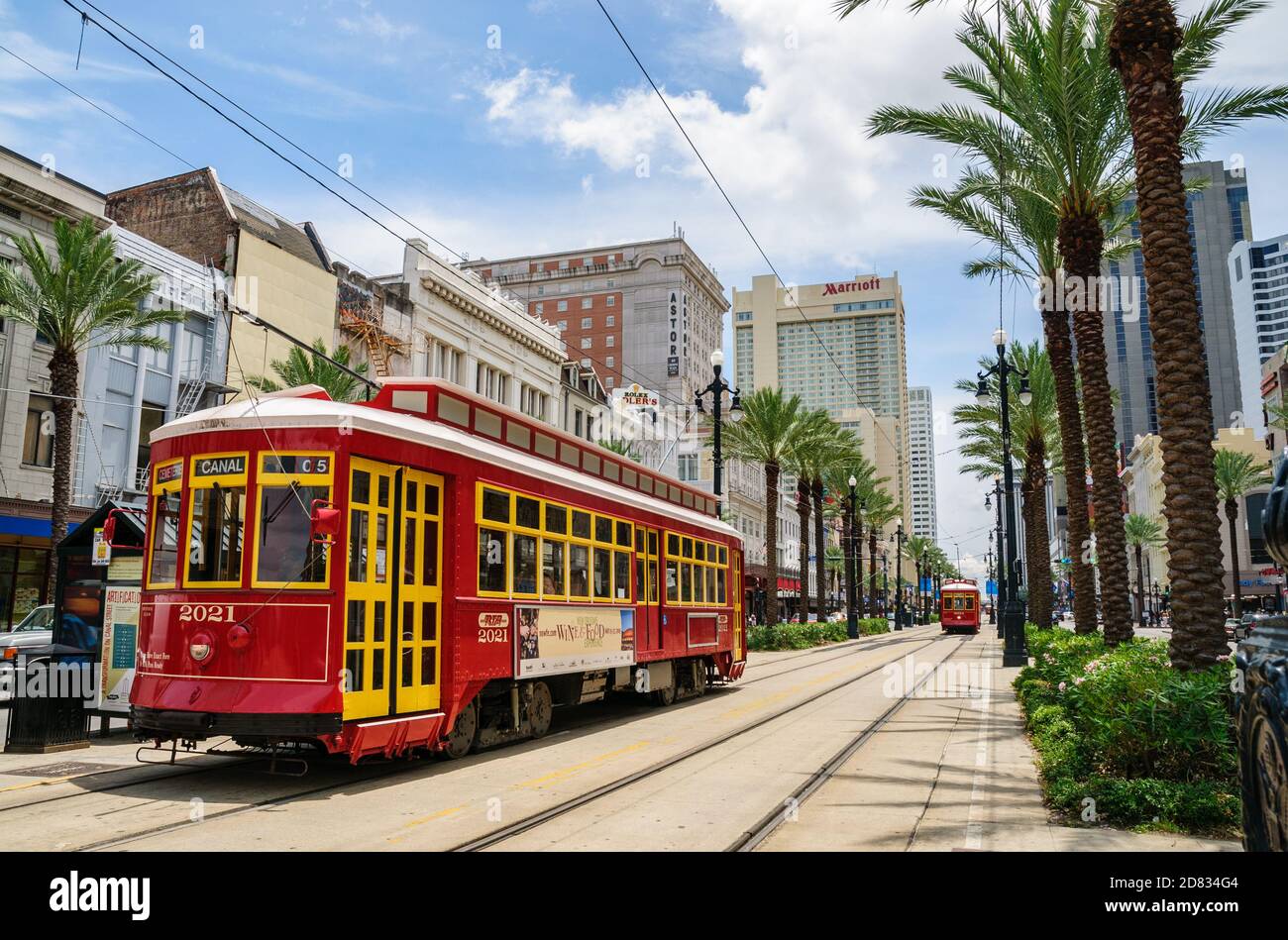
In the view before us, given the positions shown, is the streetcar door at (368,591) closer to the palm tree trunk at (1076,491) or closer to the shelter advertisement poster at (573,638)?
the shelter advertisement poster at (573,638)

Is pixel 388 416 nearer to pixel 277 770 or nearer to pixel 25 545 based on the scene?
pixel 277 770

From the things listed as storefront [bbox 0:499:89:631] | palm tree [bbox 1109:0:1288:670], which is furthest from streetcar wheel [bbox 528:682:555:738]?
storefront [bbox 0:499:89:631]

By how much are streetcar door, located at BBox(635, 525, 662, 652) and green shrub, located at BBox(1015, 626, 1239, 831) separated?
7136 mm

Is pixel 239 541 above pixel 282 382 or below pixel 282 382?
below

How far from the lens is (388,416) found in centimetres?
966

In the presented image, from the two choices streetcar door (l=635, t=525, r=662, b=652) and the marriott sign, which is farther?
the marriott sign

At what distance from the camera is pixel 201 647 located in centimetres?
879

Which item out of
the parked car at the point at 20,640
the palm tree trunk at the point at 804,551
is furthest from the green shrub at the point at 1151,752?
the palm tree trunk at the point at 804,551

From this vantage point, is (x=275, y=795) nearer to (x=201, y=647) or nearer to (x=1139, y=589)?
(x=201, y=647)

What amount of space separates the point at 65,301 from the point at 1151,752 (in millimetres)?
25398

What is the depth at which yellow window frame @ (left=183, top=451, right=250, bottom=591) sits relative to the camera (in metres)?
8.96

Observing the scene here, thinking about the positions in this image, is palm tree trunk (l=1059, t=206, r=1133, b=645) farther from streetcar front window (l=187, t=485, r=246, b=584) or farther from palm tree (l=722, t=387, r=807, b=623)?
palm tree (l=722, t=387, r=807, b=623)

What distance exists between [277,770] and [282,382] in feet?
80.1
